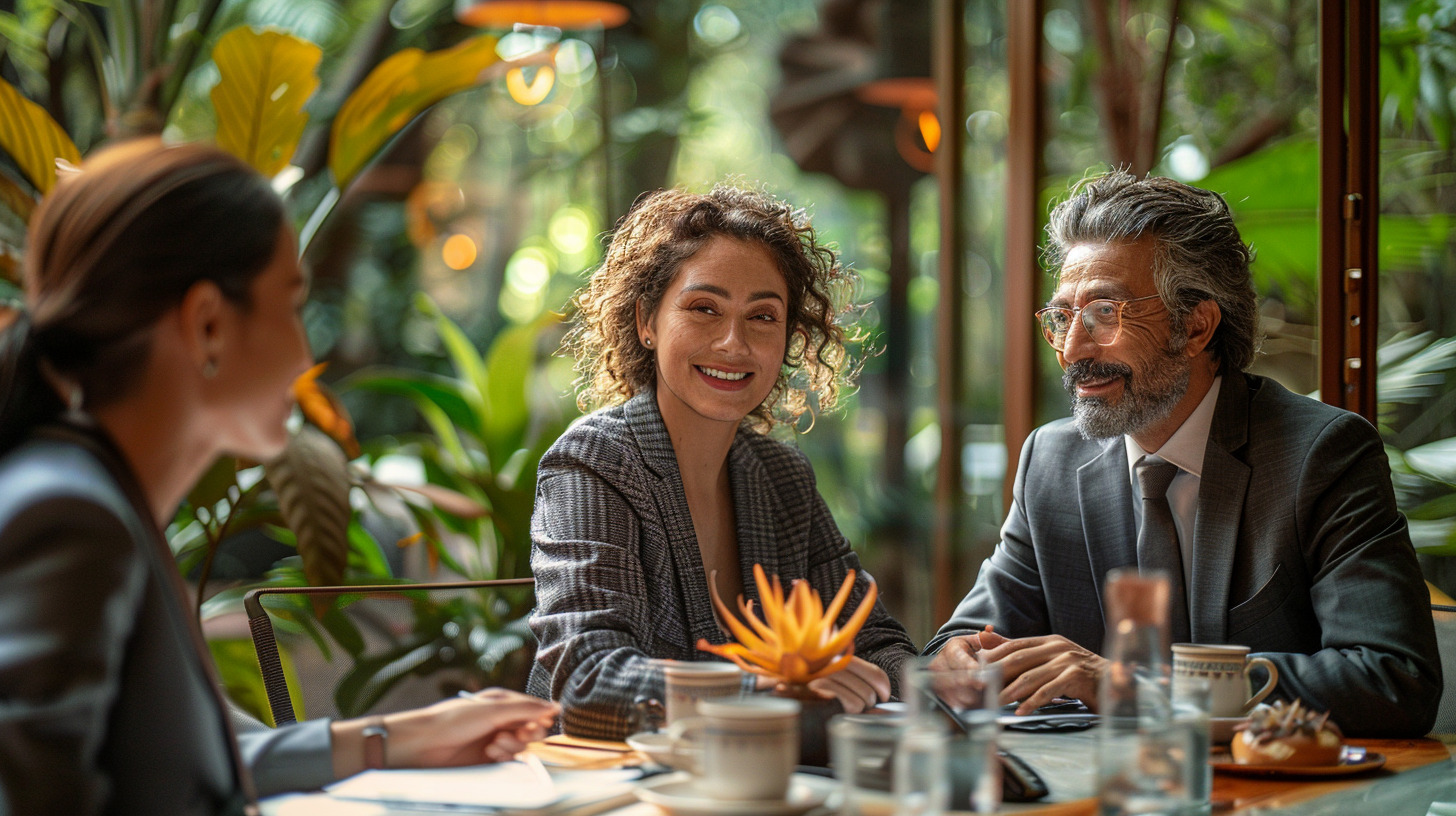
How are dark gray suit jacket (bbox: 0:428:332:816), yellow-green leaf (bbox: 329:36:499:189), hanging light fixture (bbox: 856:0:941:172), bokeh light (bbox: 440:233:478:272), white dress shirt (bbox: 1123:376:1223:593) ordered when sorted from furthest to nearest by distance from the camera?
bokeh light (bbox: 440:233:478:272)
hanging light fixture (bbox: 856:0:941:172)
yellow-green leaf (bbox: 329:36:499:189)
white dress shirt (bbox: 1123:376:1223:593)
dark gray suit jacket (bbox: 0:428:332:816)

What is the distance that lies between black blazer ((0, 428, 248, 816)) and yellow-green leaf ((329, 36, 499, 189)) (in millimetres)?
2273

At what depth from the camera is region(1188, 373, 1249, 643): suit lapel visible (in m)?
1.82

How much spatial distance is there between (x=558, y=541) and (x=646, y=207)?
28.0 inches

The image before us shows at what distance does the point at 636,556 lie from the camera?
5.82 ft

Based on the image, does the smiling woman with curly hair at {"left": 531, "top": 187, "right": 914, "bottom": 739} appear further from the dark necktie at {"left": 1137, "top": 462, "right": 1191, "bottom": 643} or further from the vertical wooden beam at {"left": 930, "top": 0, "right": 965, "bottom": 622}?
the vertical wooden beam at {"left": 930, "top": 0, "right": 965, "bottom": 622}

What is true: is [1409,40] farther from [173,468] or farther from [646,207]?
[173,468]

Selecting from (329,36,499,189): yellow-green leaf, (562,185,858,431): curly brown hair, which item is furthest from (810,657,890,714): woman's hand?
(329,36,499,189): yellow-green leaf

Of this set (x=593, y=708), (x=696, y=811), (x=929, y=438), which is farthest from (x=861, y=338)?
(x=929, y=438)

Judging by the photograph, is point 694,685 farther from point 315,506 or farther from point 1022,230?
point 1022,230

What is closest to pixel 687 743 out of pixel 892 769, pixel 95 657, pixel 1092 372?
pixel 892 769

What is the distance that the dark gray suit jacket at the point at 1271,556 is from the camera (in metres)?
1.60

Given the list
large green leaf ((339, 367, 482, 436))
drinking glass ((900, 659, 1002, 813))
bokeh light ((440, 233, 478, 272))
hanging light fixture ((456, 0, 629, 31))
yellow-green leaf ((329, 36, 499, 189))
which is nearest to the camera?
drinking glass ((900, 659, 1002, 813))

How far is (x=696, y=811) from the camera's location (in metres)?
1.01

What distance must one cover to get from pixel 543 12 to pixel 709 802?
12.1ft
